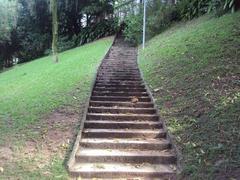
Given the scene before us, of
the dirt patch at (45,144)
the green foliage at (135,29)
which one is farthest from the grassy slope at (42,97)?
the green foliage at (135,29)

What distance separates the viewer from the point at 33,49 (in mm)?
32688

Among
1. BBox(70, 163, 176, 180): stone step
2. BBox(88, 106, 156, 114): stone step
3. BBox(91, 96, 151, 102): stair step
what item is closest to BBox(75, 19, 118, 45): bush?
BBox(91, 96, 151, 102): stair step

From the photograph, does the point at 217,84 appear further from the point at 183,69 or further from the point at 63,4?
the point at 63,4

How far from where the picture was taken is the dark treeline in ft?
101

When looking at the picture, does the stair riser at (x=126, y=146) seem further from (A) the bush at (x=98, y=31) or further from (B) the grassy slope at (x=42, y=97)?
(A) the bush at (x=98, y=31)

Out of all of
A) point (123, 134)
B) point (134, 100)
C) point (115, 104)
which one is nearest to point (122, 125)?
point (123, 134)

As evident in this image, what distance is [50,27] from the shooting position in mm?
32906

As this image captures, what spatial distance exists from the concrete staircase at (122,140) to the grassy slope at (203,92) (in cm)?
41

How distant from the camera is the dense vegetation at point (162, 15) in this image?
21.5m

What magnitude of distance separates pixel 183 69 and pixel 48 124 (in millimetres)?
4767

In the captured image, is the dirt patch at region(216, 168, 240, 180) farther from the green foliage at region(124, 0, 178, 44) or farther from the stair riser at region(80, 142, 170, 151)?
the green foliage at region(124, 0, 178, 44)

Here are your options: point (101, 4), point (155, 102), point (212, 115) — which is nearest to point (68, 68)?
point (155, 102)

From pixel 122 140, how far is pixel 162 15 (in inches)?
588

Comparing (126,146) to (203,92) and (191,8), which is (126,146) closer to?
(203,92)
